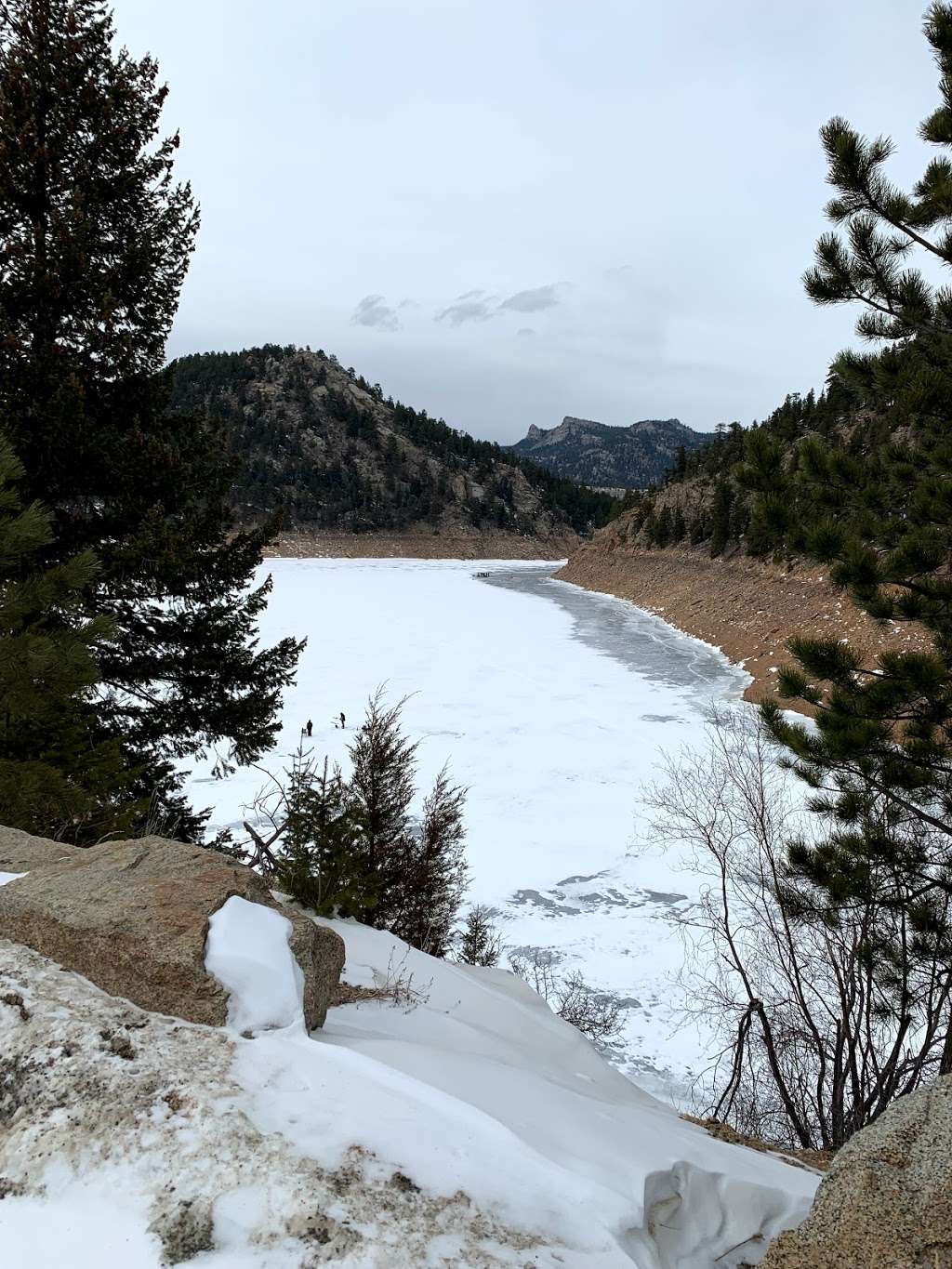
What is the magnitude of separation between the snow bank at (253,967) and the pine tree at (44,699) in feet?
8.49

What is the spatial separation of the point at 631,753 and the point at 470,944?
9751mm

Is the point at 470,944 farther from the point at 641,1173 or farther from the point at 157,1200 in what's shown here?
the point at 157,1200

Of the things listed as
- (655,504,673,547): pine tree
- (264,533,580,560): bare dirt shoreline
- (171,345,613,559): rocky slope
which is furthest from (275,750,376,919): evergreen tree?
→ (171,345,613,559): rocky slope

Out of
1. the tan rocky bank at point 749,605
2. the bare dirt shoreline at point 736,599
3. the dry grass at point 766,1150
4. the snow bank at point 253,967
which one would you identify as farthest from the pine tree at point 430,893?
the tan rocky bank at point 749,605

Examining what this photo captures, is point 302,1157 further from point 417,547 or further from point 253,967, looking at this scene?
point 417,547

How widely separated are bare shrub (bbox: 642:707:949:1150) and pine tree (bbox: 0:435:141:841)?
6.11 metres

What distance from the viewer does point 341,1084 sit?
250 cm

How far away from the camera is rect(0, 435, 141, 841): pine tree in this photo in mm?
4723

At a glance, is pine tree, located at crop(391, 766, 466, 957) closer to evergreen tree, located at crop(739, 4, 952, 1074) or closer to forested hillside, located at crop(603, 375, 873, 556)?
evergreen tree, located at crop(739, 4, 952, 1074)

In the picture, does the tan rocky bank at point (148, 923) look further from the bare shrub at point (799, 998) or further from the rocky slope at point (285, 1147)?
the bare shrub at point (799, 998)

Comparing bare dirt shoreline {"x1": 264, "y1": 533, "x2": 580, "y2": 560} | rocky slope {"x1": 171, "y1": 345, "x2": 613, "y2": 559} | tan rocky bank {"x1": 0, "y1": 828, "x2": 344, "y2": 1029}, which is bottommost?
tan rocky bank {"x1": 0, "y1": 828, "x2": 344, "y2": 1029}

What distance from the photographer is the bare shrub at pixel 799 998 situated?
6.66 metres

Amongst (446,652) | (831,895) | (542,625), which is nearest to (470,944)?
(831,895)

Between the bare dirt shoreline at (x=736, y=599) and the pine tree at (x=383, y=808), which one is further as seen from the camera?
the bare dirt shoreline at (x=736, y=599)
